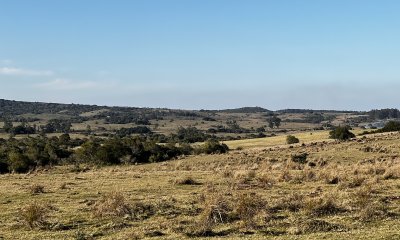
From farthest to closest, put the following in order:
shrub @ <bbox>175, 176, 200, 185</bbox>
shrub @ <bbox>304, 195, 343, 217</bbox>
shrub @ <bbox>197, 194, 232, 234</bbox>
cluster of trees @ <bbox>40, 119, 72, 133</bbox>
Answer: cluster of trees @ <bbox>40, 119, 72, 133</bbox>
shrub @ <bbox>175, 176, 200, 185</bbox>
shrub @ <bbox>304, 195, 343, 217</bbox>
shrub @ <bbox>197, 194, 232, 234</bbox>

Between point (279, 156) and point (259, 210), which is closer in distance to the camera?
point (259, 210)

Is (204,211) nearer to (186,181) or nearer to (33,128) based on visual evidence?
(186,181)

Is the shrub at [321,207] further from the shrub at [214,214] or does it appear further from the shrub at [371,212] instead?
the shrub at [214,214]

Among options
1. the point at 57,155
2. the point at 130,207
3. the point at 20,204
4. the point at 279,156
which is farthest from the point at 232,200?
the point at 57,155

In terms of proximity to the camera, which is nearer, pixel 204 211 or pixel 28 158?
pixel 204 211

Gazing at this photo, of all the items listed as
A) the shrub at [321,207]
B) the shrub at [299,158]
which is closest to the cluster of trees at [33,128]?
the shrub at [299,158]

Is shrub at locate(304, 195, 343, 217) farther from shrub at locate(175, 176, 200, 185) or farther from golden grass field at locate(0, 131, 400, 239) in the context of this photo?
shrub at locate(175, 176, 200, 185)

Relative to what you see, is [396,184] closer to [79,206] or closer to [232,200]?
[232,200]

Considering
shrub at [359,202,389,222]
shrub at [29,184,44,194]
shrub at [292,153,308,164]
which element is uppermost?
shrub at [359,202,389,222]

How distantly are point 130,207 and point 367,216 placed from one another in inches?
356

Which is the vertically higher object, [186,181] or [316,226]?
[316,226]

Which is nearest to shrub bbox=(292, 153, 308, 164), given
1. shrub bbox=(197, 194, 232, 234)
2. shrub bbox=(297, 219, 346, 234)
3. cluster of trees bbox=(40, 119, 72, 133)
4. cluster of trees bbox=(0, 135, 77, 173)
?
cluster of trees bbox=(0, 135, 77, 173)

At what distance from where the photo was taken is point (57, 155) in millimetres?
76938

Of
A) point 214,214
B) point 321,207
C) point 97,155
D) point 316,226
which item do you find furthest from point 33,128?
point 316,226
